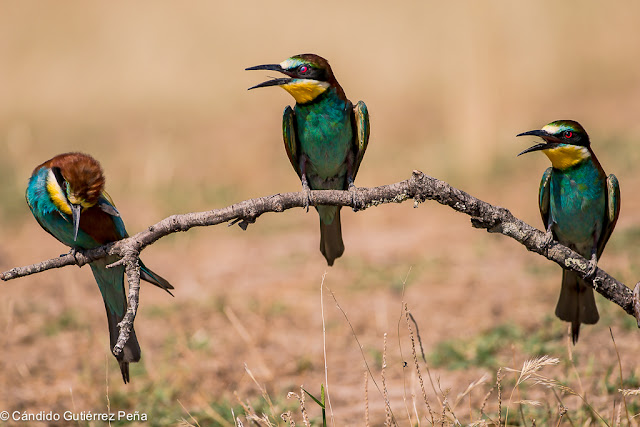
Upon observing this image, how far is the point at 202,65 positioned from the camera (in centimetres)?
1480

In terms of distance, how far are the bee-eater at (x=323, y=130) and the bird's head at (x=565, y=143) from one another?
28.8 inches

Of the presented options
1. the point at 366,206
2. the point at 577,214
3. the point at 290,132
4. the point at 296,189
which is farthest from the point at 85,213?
the point at 296,189

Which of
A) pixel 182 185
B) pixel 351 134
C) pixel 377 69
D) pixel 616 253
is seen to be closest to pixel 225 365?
pixel 351 134

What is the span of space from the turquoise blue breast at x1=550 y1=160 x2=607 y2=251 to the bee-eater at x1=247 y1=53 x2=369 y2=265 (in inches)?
32.9

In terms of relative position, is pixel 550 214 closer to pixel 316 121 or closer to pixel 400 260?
pixel 316 121

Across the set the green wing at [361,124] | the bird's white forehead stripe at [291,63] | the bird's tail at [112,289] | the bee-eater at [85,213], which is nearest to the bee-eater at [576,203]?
the green wing at [361,124]

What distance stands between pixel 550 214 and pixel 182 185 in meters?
6.66

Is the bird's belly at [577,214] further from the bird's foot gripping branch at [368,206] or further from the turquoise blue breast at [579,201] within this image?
the bird's foot gripping branch at [368,206]

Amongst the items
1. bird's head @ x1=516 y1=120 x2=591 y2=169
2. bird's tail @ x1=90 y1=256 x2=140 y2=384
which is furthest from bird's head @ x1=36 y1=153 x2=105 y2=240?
bird's head @ x1=516 y1=120 x2=591 y2=169

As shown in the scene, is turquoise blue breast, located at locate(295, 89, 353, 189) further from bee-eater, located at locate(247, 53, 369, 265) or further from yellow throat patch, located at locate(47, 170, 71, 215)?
yellow throat patch, located at locate(47, 170, 71, 215)

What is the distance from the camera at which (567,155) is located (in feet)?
8.72

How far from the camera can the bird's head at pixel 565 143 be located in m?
2.50

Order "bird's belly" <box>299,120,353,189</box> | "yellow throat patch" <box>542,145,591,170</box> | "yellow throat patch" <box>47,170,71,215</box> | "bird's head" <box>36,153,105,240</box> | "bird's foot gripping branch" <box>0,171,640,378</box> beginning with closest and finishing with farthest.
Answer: "bird's foot gripping branch" <box>0,171,640,378</box> < "bird's head" <box>36,153,105,240</box> < "yellow throat patch" <box>47,170,71,215</box> < "yellow throat patch" <box>542,145,591,170</box> < "bird's belly" <box>299,120,353,189</box>

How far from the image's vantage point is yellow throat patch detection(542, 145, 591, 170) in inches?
103
